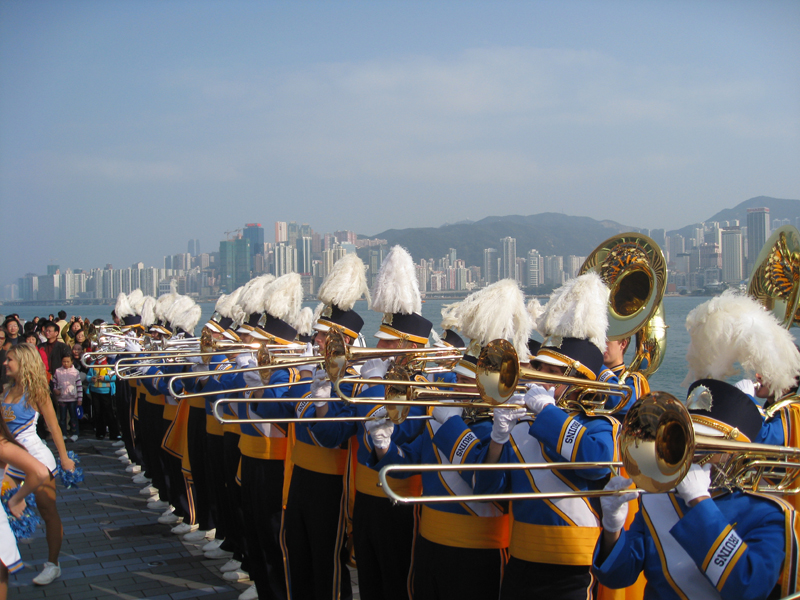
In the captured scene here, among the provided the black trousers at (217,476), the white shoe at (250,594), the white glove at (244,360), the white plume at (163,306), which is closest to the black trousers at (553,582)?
the white shoe at (250,594)

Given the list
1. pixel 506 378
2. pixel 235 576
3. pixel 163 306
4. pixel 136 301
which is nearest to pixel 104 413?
pixel 136 301

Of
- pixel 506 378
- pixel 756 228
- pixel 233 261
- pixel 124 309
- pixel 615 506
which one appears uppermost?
pixel 756 228

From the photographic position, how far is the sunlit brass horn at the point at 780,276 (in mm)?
4816

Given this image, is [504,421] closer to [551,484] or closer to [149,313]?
[551,484]

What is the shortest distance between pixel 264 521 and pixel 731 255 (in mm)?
12710

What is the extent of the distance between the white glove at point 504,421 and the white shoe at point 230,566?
13.1ft

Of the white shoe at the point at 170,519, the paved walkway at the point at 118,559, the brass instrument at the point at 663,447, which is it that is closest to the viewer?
the brass instrument at the point at 663,447

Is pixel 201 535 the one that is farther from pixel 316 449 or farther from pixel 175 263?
pixel 175 263

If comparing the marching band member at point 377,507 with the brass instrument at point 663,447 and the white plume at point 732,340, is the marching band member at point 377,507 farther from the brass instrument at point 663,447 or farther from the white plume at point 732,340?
the brass instrument at point 663,447

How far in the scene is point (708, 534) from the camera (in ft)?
6.77

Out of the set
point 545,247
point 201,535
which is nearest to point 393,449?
point 201,535

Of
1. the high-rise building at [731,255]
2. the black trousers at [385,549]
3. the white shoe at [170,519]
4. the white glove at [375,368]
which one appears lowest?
the white shoe at [170,519]

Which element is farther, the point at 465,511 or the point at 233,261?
the point at 233,261

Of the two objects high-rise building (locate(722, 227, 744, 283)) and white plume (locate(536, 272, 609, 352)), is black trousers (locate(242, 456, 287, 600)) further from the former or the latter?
high-rise building (locate(722, 227, 744, 283))
